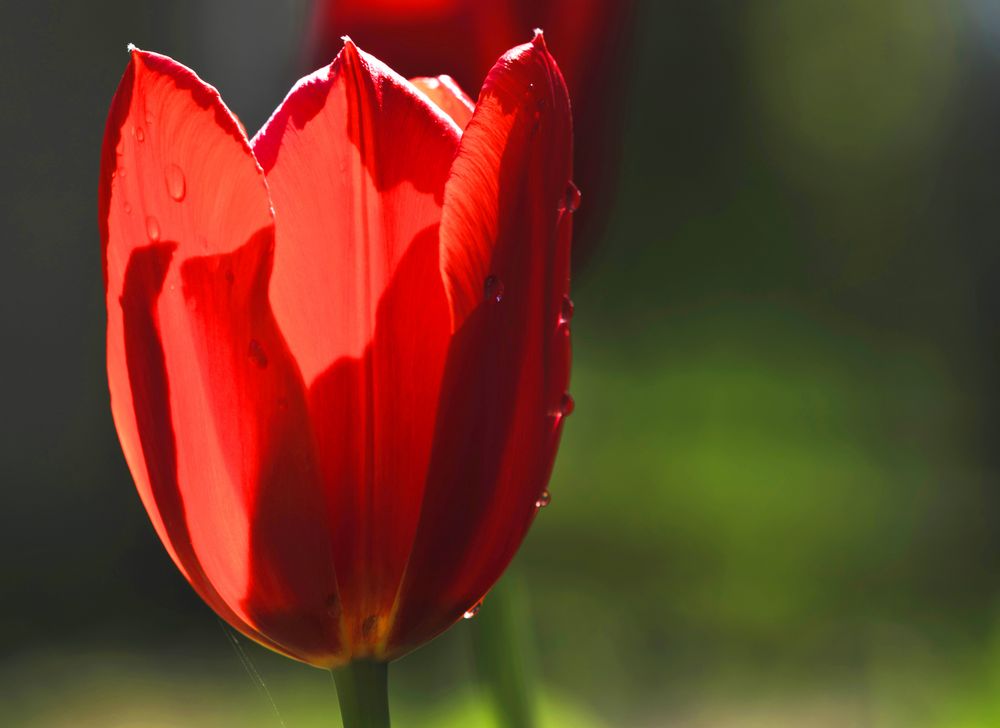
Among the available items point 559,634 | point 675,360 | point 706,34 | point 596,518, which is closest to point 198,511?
point 559,634

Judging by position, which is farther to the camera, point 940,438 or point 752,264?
point 752,264

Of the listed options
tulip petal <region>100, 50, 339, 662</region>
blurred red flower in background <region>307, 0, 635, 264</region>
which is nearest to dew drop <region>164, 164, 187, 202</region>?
tulip petal <region>100, 50, 339, 662</region>

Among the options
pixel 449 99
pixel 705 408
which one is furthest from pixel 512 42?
pixel 705 408

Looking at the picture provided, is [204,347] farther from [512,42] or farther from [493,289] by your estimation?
[512,42]

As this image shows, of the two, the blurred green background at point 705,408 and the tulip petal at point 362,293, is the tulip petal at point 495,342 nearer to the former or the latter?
the tulip petal at point 362,293

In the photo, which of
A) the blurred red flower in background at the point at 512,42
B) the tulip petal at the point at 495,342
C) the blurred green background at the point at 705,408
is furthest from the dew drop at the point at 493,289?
the blurred green background at the point at 705,408

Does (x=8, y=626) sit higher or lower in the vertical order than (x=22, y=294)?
lower

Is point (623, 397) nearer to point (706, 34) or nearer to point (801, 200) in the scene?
point (801, 200)
